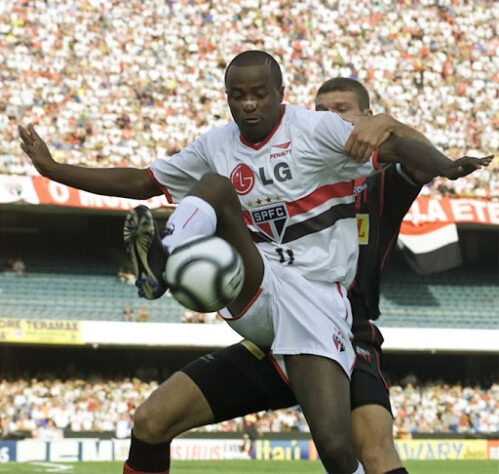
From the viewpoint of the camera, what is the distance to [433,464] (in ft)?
58.3

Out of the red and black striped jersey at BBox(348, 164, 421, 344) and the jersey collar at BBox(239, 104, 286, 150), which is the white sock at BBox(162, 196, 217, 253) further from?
the red and black striped jersey at BBox(348, 164, 421, 344)

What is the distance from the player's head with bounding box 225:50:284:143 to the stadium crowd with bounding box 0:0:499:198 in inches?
726

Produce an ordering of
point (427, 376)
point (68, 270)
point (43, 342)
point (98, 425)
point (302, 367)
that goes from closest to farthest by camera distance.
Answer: point (302, 367) < point (98, 425) < point (43, 342) < point (68, 270) < point (427, 376)

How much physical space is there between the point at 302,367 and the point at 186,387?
649 millimetres

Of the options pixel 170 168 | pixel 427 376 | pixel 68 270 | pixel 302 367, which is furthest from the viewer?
pixel 427 376

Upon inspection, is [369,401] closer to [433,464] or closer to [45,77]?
[433,464]

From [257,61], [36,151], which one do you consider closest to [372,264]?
[257,61]

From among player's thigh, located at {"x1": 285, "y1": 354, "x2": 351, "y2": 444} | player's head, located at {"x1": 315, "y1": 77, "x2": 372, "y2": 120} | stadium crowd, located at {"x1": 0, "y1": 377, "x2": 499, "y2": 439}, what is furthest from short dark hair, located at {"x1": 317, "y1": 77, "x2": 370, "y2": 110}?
stadium crowd, located at {"x1": 0, "y1": 377, "x2": 499, "y2": 439}

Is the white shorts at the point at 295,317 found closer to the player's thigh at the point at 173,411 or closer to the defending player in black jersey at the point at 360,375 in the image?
the defending player in black jersey at the point at 360,375

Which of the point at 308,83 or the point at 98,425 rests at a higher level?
the point at 308,83

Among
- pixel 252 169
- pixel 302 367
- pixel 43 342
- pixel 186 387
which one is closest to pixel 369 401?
pixel 302 367

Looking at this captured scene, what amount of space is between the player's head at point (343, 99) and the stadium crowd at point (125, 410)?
51.6 feet

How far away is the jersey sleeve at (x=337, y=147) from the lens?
5.11 meters

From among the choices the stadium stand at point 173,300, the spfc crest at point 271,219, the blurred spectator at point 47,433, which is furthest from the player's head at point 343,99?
the stadium stand at point 173,300
